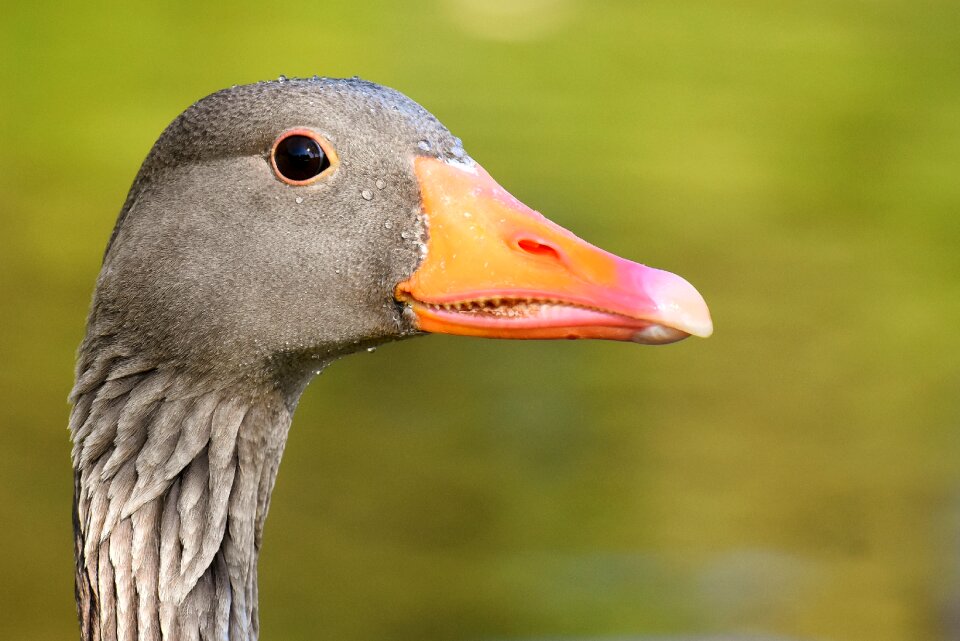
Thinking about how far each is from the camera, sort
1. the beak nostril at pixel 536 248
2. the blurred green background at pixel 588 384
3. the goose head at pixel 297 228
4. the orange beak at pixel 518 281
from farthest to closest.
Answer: the blurred green background at pixel 588 384 → the goose head at pixel 297 228 → the beak nostril at pixel 536 248 → the orange beak at pixel 518 281

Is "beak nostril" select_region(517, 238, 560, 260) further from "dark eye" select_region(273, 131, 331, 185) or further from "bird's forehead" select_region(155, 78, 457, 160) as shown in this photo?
"dark eye" select_region(273, 131, 331, 185)

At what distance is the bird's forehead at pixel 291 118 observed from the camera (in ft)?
12.4

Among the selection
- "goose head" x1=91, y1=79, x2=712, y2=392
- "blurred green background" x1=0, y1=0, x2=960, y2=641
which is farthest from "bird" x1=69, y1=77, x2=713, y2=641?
"blurred green background" x1=0, y1=0, x2=960, y2=641

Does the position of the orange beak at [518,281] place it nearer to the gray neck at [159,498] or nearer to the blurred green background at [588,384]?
the gray neck at [159,498]

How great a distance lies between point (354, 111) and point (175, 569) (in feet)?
5.07

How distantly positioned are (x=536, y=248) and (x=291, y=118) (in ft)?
2.83

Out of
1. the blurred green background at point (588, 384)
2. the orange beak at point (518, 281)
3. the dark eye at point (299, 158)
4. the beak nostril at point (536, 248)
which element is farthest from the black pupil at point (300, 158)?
the blurred green background at point (588, 384)

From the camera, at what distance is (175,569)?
12.6 ft

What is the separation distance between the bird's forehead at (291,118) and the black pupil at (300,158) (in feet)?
0.14

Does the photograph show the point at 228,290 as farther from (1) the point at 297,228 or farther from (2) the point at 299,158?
(2) the point at 299,158

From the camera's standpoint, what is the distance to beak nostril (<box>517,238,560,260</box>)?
12.0 feet

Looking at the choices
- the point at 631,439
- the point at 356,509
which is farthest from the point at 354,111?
the point at 631,439

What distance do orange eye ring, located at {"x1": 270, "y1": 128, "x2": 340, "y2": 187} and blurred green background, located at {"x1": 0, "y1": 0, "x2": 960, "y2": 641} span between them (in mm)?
4120

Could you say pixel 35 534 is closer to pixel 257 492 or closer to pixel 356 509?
pixel 356 509
